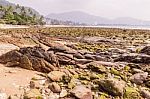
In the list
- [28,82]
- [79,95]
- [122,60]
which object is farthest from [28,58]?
[122,60]

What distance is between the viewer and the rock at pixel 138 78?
18469mm

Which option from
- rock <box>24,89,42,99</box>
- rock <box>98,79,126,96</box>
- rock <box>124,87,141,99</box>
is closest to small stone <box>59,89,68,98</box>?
rock <box>24,89,42,99</box>

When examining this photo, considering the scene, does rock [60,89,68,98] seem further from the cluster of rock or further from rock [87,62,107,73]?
rock [87,62,107,73]

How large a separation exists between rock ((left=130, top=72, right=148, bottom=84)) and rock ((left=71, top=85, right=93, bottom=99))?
3.93 meters

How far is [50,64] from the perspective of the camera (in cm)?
2030

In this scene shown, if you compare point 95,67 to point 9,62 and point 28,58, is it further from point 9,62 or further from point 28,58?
point 9,62

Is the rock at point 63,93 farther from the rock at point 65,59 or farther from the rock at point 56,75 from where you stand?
the rock at point 65,59

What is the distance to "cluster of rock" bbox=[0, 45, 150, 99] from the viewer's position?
15875 mm

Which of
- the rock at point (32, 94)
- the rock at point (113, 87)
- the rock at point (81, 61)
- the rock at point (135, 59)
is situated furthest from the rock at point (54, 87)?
the rock at point (135, 59)

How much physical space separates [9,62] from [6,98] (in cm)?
619

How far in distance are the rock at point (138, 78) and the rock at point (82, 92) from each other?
3.93 metres

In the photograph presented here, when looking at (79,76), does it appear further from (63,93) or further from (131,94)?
(131,94)

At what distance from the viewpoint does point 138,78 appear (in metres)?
18.7

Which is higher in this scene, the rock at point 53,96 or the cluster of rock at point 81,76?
the cluster of rock at point 81,76
